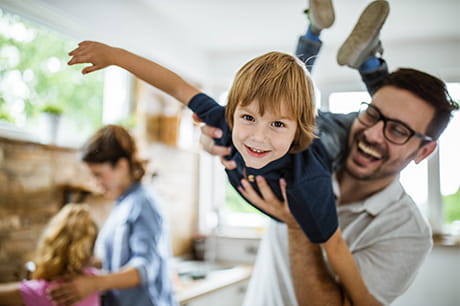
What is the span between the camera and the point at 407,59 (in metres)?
0.86

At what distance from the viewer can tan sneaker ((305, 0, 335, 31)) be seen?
23.3 inches

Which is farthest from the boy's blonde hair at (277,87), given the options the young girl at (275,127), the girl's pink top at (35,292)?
Answer: the girl's pink top at (35,292)

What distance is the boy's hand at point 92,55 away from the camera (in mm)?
496

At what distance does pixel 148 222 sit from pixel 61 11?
0.77 m

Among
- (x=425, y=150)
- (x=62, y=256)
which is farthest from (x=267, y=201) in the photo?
(x=62, y=256)

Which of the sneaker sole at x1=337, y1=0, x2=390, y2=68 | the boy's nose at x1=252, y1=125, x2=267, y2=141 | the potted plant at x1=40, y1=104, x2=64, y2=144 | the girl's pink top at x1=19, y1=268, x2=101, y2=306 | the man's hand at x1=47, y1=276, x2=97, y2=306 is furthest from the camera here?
the potted plant at x1=40, y1=104, x2=64, y2=144

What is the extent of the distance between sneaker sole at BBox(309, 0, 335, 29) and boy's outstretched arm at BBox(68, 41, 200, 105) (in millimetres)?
206

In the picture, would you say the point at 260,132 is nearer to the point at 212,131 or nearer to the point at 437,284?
the point at 212,131

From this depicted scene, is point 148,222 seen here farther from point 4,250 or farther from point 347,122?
point 347,122

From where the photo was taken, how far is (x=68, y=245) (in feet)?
3.25

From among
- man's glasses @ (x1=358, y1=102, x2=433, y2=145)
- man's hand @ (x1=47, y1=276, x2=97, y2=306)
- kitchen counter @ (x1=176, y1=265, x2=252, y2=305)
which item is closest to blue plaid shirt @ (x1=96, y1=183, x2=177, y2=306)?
man's hand @ (x1=47, y1=276, x2=97, y2=306)

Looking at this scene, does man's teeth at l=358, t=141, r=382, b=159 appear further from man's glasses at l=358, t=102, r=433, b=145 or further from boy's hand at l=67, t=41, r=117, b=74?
boy's hand at l=67, t=41, r=117, b=74

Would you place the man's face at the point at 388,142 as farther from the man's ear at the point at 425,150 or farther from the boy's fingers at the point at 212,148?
the boy's fingers at the point at 212,148

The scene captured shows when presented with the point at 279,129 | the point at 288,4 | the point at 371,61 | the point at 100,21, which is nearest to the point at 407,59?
the point at 371,61
